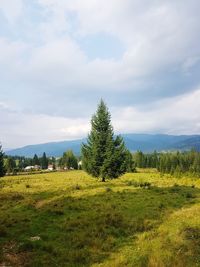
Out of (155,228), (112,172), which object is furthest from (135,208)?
(112,172)

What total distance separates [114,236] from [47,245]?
3974 mm

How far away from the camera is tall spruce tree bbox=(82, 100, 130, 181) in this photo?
4588cm

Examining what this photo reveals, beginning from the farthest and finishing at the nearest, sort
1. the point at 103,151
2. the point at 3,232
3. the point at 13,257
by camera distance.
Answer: the point at 103,151 → the point at 3,232 → the point at 13,257

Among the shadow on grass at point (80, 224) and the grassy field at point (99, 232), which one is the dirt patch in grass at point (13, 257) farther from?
the shadow on grass at point (80, 224)

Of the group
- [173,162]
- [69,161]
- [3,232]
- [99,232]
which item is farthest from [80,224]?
[69,161]

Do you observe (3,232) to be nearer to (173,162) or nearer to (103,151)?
(103,151)

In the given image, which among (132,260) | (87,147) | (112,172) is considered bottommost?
(132,260)

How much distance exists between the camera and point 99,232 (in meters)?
18.0

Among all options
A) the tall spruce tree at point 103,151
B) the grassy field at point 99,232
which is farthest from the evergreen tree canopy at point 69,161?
the grassy field at point 99,232

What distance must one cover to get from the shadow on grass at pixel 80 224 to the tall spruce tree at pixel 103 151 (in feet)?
49.6

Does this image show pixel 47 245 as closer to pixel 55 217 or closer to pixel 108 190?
pixel 55 217

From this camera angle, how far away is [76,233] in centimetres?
1753

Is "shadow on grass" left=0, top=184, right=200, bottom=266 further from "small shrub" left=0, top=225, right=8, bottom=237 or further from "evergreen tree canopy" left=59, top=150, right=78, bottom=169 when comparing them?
"evergreen tree canopy" left=59, top=150, right=78, bottom=169

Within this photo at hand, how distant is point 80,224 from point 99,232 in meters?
1.87
